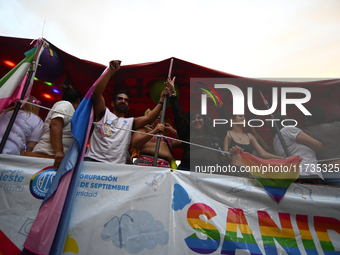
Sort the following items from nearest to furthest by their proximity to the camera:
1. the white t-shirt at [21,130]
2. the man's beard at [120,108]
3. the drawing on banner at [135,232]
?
the drawing on banner at [135,232]
the white t-shirt at [21,130]
the man's beard at [120,108]

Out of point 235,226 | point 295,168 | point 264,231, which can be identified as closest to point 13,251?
point 235,226

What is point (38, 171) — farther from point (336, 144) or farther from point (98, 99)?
point (336, 144)

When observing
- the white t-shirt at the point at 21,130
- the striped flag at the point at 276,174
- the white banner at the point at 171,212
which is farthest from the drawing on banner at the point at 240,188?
the white t-shirt at the point at 21,130

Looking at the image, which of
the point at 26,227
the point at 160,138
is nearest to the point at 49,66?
the point at 160,138

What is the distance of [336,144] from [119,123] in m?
2.62

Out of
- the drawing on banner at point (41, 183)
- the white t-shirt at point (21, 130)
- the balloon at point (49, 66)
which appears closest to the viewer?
the drawing on banner at point (41, 183)

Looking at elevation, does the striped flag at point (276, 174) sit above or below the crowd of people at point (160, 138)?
below

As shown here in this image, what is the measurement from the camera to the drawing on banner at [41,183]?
65.7 inches

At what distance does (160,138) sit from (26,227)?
1384 millimetres

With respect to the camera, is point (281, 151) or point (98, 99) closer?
point (98, 99)

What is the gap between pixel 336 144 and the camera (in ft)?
7.41

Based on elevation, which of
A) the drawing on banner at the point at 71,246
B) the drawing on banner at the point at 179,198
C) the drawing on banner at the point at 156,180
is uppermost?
the drawing on banner at the point at 156,180

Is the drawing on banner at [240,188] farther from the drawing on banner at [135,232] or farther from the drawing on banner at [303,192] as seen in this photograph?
the drawing on banner at [135,232]

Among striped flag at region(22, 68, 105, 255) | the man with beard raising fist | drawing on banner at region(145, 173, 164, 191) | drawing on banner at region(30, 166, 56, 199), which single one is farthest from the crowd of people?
drawing on banner at region(145, 173, 164, 191)
